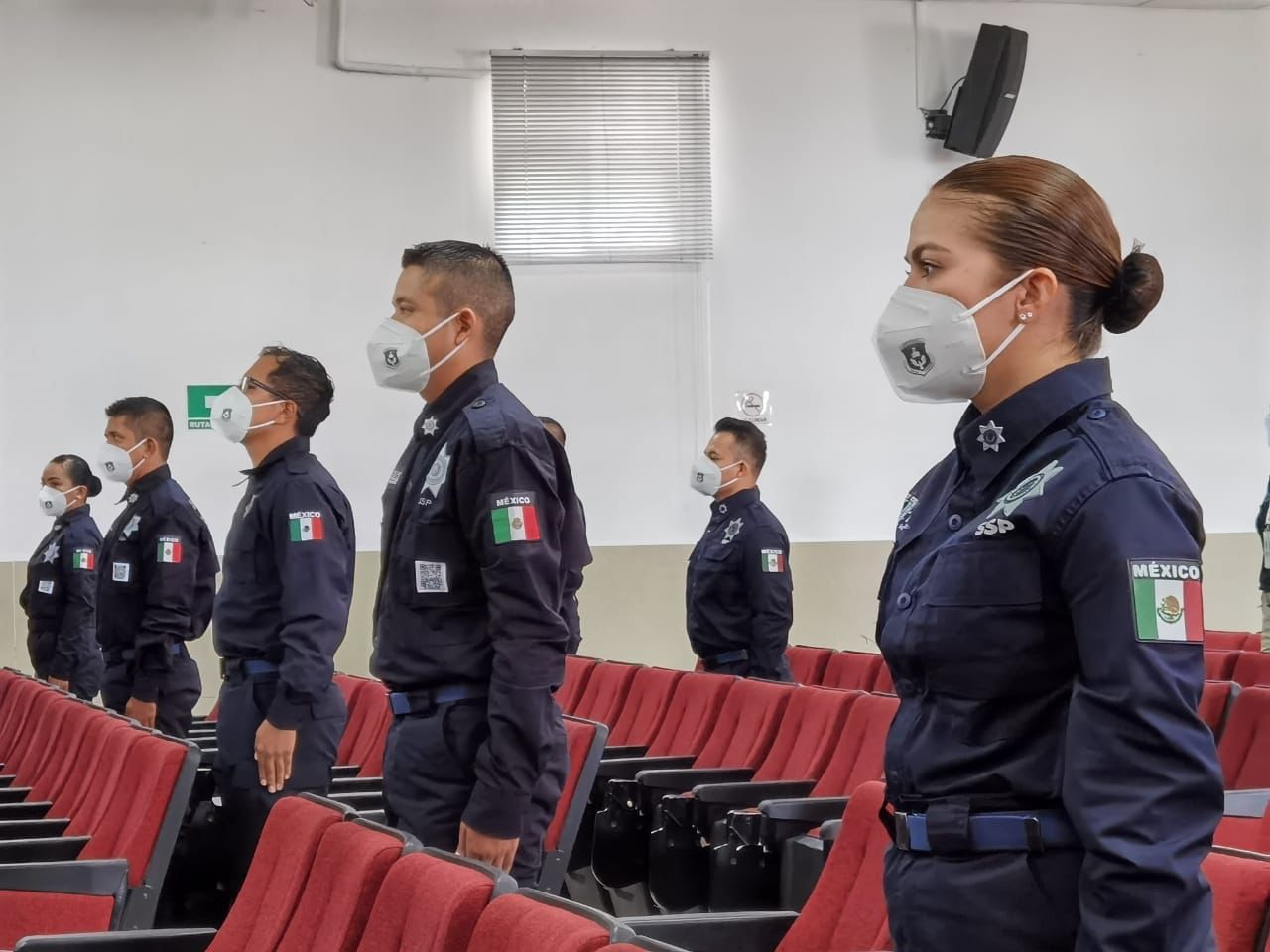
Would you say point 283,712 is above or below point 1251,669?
above

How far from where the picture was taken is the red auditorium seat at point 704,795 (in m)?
4.05

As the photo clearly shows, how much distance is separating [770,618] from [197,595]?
2333 mm

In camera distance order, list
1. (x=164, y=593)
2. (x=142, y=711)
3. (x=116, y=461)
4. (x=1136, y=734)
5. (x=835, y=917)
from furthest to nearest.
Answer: (x=116, y=461) → (x=142, y=711) → (x=164, y=593) → (x=835, y=917) → (x=1136, y=734)

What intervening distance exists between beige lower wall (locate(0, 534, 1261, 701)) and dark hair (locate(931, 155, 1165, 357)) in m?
7.30

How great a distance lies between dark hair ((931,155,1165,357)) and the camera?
1446mm

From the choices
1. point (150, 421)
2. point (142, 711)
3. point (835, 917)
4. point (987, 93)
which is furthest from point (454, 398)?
point (987, 93)

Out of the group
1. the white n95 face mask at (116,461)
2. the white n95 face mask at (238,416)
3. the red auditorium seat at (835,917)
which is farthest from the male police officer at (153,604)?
the red auditorium seat at (835,917)

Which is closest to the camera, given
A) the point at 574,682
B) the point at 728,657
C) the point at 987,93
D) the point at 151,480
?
the point at 151,480

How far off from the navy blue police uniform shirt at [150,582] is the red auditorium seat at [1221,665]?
12.0 ft

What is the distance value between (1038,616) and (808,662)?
570 centimetres

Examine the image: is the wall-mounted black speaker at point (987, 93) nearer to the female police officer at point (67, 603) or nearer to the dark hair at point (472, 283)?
the female police officer at point (67, 603)

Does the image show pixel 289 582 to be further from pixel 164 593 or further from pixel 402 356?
pixel 164 593

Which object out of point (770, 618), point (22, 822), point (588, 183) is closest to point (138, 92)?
point (588, 183)

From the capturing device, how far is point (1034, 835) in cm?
132
